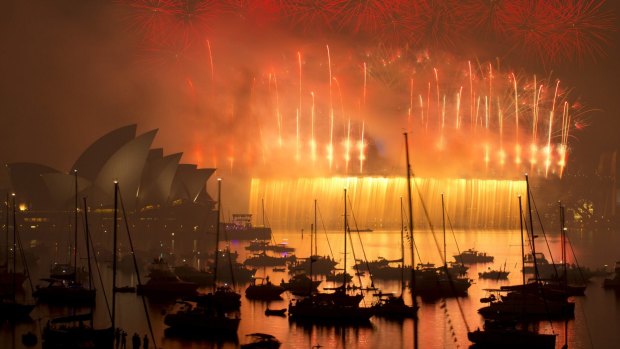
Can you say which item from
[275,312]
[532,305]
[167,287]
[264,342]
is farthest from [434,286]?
[264,342]

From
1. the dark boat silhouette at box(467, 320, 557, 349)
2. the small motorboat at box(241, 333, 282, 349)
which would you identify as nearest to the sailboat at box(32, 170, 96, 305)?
the small motorboat at box(241, 333, 282, 349)

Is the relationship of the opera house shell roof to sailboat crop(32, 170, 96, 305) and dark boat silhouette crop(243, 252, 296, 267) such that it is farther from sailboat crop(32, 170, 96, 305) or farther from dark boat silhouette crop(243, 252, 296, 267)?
sailboat crop(32, 170, 96, 305)

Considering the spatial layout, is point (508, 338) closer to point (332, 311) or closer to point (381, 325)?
point (381, 325)

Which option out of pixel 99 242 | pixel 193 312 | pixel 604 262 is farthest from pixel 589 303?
pixel 99 242

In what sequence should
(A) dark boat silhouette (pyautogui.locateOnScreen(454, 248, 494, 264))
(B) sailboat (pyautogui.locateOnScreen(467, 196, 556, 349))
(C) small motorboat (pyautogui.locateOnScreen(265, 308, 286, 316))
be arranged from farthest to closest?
(A) dark boat silhouette (pyautogui.locateOnScreen(454, 248, 494, 264))
(C) small motorboat (pyautogui.locateOnScreen(265, 308, 286, 316))
(B) sailboat (pyautogui.locateOnScreen(467, 196, 556, 349))

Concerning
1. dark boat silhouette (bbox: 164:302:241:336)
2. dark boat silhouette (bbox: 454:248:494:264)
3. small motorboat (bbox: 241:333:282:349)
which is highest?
dark boat silhouette (bbox: 454:248:494:264)

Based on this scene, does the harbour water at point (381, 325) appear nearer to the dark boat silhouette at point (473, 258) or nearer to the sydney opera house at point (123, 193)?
the dark boat silhouette at point (473, 258)

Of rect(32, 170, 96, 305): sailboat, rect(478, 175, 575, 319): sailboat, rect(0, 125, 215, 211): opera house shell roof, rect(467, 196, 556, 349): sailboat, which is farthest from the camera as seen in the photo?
rect(0, 125, 215, 211): opera house shell roof

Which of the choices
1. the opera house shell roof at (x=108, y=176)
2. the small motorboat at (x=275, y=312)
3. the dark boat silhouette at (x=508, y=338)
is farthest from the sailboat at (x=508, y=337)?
the opera house shell roof at (x=108, y=176)
